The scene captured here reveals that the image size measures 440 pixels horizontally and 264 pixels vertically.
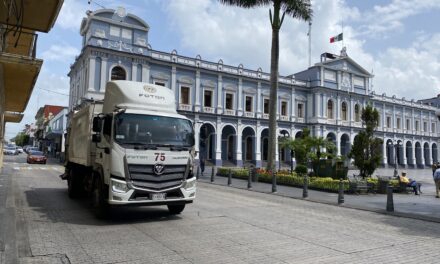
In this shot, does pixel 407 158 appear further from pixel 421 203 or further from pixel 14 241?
pixel 14 241

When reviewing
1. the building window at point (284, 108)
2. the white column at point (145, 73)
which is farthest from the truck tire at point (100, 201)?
the building window at point (284, 108)

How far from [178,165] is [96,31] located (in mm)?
30381

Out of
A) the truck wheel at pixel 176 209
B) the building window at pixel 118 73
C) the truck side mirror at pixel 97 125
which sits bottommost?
the truck wheel at pixel 176 209

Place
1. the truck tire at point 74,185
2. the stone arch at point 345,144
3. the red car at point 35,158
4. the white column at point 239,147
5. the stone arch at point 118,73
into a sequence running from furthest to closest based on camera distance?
1. the stone arch at point 345,144
2. the white column at point 239,147
3. the stone arch at point 118,73
4. the red car at point 35,158
5. the truck tire at point 74,185

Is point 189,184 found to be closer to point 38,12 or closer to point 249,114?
point 38,12

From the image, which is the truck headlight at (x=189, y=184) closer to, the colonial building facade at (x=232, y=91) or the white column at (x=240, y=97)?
the colonial building facade at (x=232, y=91)

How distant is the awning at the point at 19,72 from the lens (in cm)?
1000

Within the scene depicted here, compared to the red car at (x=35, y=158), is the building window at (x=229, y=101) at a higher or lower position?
higher

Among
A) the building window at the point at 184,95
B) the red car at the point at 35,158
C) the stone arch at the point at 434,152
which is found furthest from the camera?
the stone arch at the point at 434,152

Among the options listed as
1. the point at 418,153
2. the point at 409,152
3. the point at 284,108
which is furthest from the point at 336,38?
the point at 418,153

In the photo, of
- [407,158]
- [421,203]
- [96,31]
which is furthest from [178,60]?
[407,158]

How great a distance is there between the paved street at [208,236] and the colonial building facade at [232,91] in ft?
78.4

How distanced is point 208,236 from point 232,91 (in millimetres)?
38006

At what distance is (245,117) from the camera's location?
45.3m
